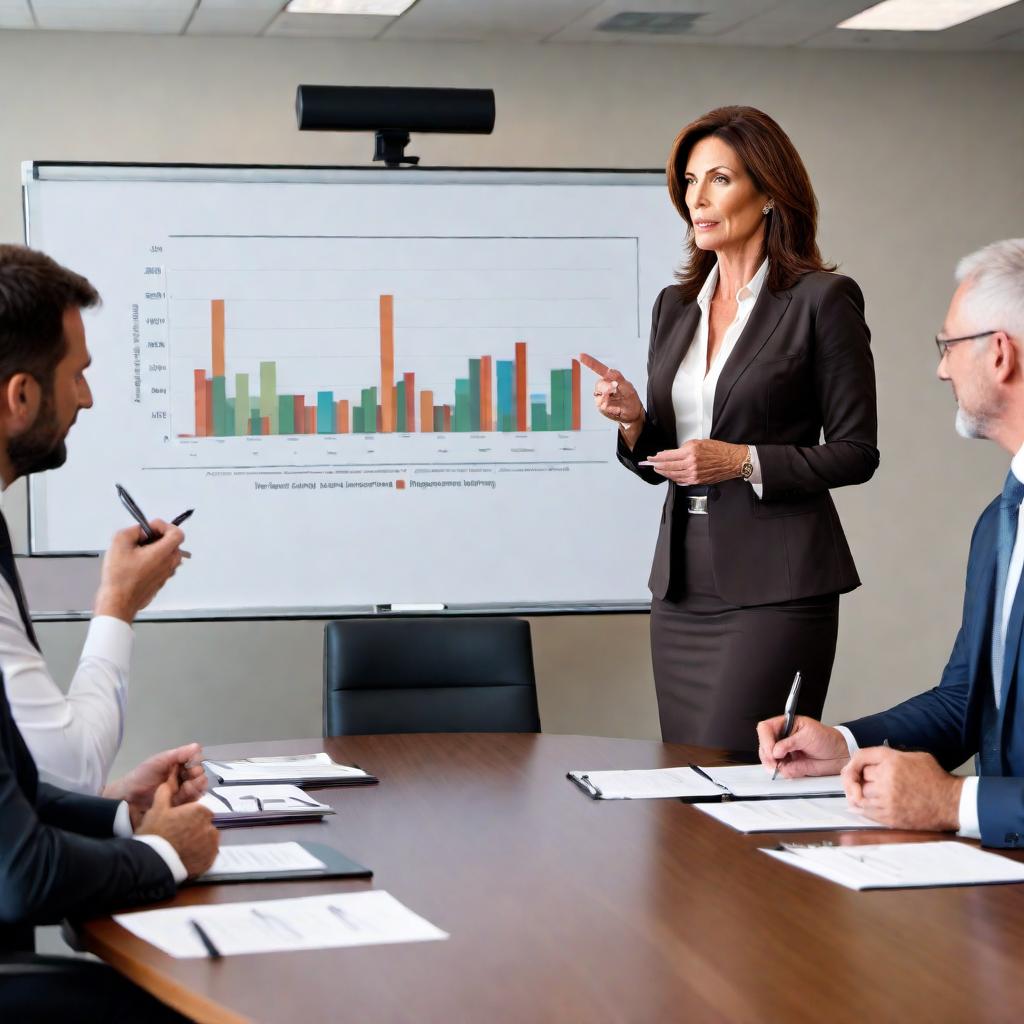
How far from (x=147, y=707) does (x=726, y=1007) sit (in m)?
4.25

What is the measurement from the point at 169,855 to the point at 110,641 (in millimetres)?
441

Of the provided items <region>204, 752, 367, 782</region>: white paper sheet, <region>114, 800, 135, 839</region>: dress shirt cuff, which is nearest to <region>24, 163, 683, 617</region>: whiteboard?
<region>204, 752, 367, 782</region>: white paper sheet

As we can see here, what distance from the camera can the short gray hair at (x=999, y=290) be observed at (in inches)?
88.0

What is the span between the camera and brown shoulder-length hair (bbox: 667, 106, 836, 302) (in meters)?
3.13

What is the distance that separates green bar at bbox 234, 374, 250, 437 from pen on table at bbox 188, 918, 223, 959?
9.73ft

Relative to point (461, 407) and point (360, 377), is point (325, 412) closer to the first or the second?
point (360, 377)

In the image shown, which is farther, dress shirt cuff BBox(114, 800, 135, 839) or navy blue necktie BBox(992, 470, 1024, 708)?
navy blue necktie BBox(992, 470, 1024, 708)

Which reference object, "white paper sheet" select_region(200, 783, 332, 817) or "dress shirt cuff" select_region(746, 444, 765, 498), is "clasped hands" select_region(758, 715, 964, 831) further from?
"dress shirt cuff" select_region(746, 444, 765, 498)

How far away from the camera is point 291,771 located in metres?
2.51

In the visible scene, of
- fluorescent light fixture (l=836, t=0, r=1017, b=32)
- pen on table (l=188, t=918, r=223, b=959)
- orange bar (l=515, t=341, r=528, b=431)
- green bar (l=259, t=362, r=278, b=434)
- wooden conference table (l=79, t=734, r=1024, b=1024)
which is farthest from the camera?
fluorescent light fixture (l=836, t=0, r=1017, b=32)

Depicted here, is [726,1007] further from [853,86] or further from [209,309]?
[853,86]

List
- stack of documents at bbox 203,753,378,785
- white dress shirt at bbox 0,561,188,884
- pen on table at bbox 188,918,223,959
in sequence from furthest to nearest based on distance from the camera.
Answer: stack of documents at bbox 203,753,378,785 < white dress shirt at bbox 0,561,188,884 < pen on table at bbox 188,918,223,959

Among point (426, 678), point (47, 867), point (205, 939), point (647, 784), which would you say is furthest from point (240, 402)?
point (205, 939)

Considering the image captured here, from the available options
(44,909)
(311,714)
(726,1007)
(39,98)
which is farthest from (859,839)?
(39,98)
